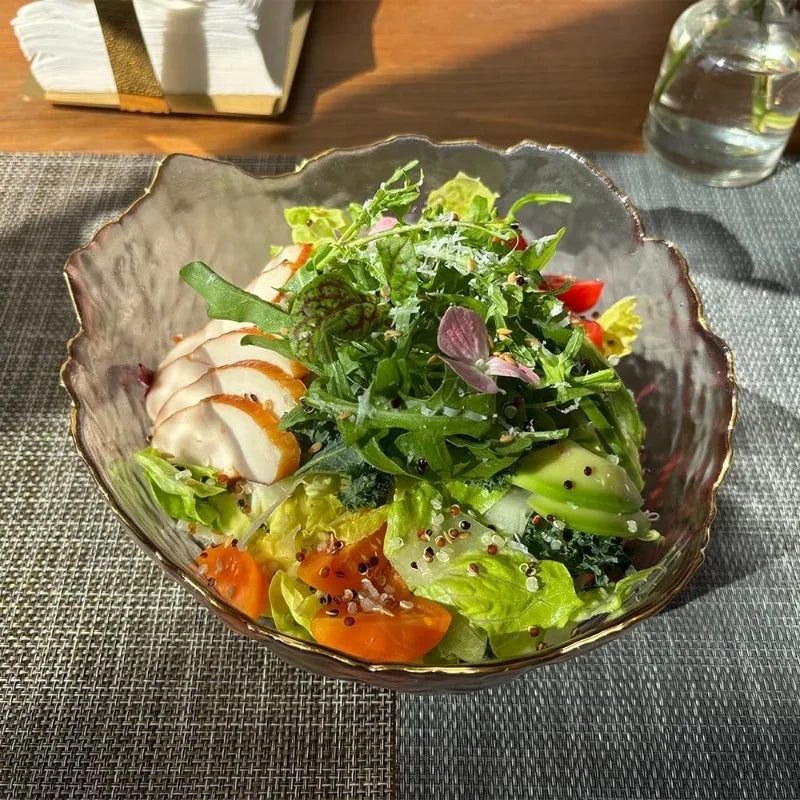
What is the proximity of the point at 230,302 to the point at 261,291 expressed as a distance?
185mm

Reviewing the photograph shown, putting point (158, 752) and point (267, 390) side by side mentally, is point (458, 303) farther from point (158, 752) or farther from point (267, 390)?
point (158, 752)

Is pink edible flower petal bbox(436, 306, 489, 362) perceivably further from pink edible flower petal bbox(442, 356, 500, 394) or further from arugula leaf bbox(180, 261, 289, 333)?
arugula leaf bbox(180, 261, 289, 333)

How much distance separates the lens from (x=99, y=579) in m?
1.43

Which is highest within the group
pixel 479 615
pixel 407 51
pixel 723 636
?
pixel 407 51

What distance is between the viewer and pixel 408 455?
1205mm

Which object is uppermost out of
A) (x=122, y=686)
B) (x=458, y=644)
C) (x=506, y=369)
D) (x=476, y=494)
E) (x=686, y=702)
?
(x=506, y=369)

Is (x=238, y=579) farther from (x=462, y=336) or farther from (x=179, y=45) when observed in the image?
(x=179, y=45)

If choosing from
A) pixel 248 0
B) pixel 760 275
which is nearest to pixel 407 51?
pixel 248 0

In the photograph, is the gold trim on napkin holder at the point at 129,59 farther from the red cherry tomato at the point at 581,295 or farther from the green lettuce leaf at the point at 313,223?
the red cherry tomato at the point at 581,295

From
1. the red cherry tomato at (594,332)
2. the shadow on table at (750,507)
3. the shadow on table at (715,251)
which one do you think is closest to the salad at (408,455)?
the red cherry tomato at (594,332)

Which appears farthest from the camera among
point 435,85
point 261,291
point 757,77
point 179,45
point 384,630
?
point 435,85

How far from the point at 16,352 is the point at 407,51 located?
1.57m

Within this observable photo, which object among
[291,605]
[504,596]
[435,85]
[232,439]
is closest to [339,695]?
[291,605]

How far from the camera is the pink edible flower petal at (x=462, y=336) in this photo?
114 cm
